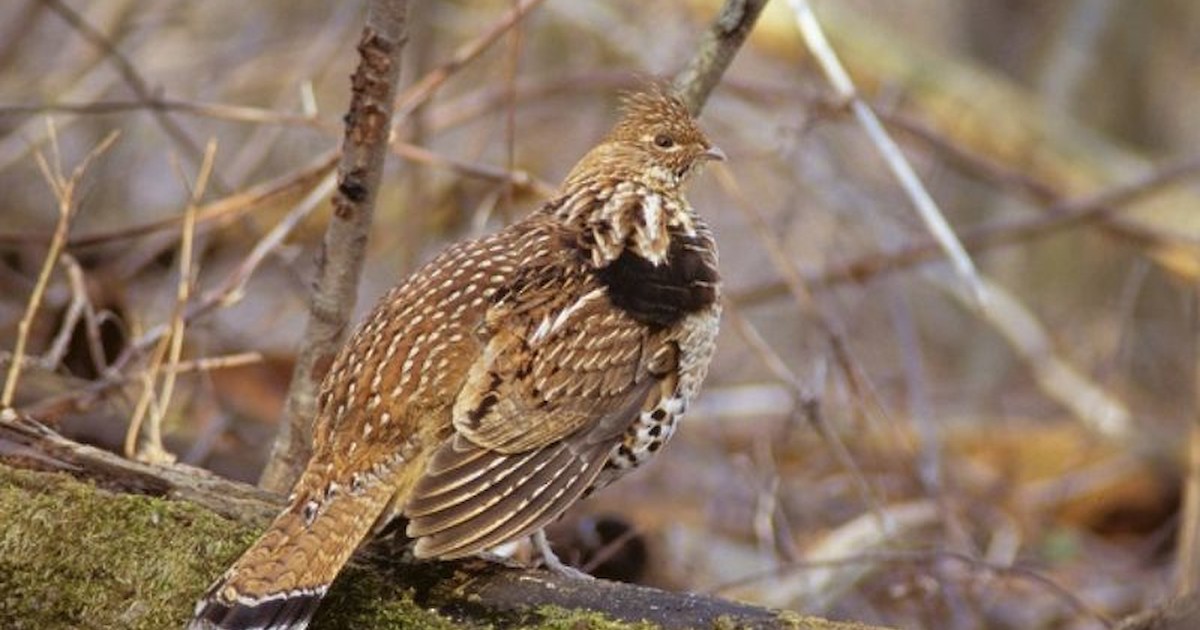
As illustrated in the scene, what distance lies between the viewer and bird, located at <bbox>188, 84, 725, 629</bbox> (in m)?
3.33

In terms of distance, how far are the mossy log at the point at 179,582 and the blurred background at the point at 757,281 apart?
161cm

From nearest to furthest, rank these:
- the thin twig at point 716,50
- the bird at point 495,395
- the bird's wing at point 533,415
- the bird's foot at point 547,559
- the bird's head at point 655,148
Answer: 1. the bird at point 495,395
2. the bird's wing at point 533,415
3. the bird's foot at point 547,559
4. the bird's head at point 655,148
5. the thin twig at point 716,50

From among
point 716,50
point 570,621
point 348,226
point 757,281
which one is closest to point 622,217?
point 348,226

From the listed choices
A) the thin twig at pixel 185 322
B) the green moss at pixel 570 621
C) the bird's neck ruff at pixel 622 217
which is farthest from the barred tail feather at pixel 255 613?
the thin twig at pixel 185 322

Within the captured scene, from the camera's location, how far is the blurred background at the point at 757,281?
6.23 m

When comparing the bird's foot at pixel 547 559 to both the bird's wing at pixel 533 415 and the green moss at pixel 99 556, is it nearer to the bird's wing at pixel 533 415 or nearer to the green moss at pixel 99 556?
the bird's wing at pixel 533 415

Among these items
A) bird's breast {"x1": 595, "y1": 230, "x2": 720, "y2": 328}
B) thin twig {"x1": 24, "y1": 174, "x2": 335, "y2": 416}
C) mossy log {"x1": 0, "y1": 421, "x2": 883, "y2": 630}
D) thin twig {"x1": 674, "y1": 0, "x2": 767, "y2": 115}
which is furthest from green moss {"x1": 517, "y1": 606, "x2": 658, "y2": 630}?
thin twig {"x1": 24, "y1": 174, "x2": 335, "y2": 416}

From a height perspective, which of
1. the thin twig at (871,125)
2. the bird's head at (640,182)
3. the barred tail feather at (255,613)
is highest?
the thin twig at (871,125)

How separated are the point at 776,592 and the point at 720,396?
2.03m

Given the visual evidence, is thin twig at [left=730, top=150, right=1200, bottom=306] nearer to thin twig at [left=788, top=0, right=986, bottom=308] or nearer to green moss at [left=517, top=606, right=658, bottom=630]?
thin twig at [left=788, top=0, right=986, bottom=308]

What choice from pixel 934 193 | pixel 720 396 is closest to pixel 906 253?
pixel 720 396

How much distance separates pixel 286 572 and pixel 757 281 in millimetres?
6247

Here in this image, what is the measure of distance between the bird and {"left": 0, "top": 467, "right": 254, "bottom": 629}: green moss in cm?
15

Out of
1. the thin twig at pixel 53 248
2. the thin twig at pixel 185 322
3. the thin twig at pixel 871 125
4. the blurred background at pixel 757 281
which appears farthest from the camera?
the blurred background at pixel 757 281
